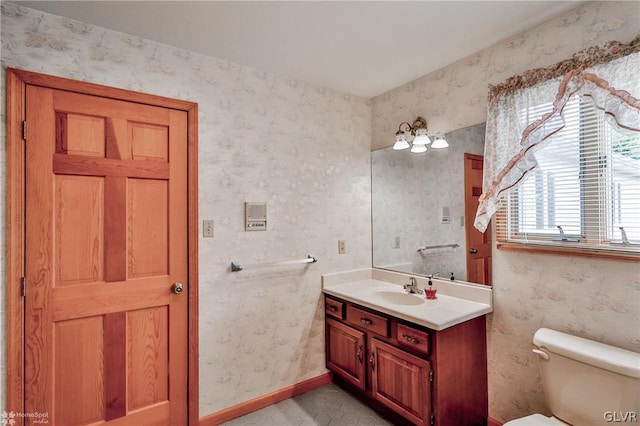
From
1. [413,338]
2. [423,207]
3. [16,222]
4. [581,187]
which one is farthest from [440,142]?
[16,222]

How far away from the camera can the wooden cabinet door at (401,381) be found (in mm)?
1874

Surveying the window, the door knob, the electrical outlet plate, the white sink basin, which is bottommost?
the white sink basin

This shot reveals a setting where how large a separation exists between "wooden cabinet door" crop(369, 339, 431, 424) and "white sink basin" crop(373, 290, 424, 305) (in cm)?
38

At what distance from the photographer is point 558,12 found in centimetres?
173

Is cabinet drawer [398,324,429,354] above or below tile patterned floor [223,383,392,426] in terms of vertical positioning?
above

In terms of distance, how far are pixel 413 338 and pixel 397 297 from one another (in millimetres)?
573

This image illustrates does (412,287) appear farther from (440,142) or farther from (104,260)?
(104,260)

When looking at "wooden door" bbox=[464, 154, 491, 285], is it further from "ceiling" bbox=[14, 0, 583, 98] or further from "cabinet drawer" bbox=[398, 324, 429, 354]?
"ceiling" bbox=[14, 0, 583, 98]

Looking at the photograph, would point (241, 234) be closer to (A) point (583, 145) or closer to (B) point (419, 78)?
(B) point (419, 78)

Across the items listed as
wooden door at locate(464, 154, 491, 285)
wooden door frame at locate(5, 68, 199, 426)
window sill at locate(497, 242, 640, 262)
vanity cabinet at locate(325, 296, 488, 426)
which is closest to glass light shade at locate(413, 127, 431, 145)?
wooden door at locate(464, 154, 491, 285)

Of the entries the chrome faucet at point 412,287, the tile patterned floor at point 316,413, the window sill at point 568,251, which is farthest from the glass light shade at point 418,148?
the tile patterned floor at point 316,413

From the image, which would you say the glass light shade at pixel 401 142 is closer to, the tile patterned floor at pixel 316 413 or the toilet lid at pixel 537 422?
the toilet lid at pixel 537 422

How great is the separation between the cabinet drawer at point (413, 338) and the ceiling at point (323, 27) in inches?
69.5

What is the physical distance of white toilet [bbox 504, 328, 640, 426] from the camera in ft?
4.55
